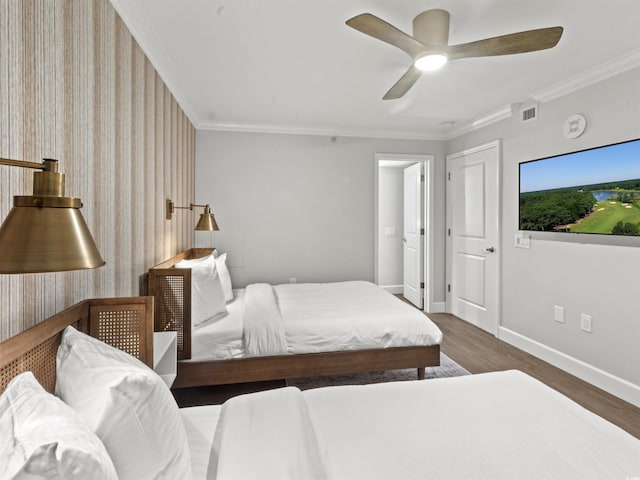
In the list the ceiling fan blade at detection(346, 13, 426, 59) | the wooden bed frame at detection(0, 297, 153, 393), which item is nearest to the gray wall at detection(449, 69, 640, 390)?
the ceiling fan blade at detection(346, 13, 426, 59)

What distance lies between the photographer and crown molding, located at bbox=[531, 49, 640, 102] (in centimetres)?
247

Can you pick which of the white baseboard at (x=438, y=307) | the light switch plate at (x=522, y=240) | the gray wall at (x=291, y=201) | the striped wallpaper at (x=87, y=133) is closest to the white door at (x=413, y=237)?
A: the white baseboard at (x=438, y=307)

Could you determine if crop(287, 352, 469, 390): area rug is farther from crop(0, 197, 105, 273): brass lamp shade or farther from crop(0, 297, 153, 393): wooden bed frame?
crop(0, 197, 105, 273): brass lamp shade

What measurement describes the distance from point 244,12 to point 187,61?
81 centimetres

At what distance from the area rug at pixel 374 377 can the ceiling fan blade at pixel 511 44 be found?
2.32m

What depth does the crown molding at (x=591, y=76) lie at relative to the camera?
97.1 inches

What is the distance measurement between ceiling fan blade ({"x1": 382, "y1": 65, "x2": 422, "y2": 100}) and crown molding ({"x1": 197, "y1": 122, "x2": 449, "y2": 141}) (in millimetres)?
1738

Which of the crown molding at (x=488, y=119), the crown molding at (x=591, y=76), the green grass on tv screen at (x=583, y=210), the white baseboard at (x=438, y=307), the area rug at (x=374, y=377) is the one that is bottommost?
the area rug at (x=374, y=377)

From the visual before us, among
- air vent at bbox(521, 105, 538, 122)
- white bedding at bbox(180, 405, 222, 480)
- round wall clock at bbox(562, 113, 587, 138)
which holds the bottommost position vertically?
white bedding at bbox(180, 405, 222, 480)

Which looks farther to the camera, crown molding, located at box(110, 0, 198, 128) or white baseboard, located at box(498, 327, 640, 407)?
white baseboard, located at box(498, 327, 640, 407)

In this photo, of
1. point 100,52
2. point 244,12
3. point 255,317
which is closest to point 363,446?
point 255,317

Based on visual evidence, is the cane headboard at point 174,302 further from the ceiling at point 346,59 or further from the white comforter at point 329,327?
the ceiling at point 346,59

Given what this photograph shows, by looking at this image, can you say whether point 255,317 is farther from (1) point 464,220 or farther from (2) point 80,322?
(1) point 464,220

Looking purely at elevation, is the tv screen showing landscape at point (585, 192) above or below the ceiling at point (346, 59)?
below
